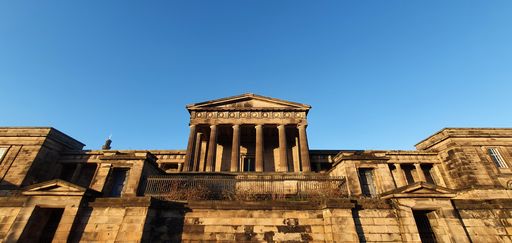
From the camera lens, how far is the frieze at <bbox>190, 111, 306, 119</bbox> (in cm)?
2641

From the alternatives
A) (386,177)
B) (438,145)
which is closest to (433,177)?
(438,145)

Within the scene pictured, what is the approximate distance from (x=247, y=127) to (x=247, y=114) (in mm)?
1493

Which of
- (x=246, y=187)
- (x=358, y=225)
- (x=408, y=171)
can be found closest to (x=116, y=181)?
(x=246, y=187)

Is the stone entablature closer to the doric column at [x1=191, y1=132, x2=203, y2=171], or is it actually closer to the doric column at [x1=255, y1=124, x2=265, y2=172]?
the doric column at [x1=255, y1=124, x2=265, y2=172]

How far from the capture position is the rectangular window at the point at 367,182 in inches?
484

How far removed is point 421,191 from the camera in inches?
354

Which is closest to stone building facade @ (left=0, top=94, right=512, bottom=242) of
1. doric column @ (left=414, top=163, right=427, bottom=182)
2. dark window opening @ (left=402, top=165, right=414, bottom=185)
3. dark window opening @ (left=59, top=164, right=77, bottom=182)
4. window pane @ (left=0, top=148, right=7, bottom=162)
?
window pane @ (left=0, top=148, right=7, bottom=162)

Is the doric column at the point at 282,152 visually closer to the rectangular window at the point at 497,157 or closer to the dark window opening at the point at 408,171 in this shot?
the dark window opening at the point at 408,171

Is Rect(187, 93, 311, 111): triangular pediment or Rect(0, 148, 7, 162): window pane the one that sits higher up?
Rect(187, 93, 311, 111): triangular pediment

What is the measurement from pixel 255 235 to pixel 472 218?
8.19 m

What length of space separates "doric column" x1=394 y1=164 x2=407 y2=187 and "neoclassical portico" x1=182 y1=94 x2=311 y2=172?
39.9 ft

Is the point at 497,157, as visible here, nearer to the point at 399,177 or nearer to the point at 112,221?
the point at 399,177

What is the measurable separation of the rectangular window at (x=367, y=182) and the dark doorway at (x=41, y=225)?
1358 centimetres

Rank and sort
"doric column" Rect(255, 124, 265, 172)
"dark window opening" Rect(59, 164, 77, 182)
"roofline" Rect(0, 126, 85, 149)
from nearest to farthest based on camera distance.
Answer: "doric column" Rect(255, 124, 265, 172) < "roofline" Rect(0, 126, 85, 149) < "dark window opening" Rect(59, 164, 77, 182)
